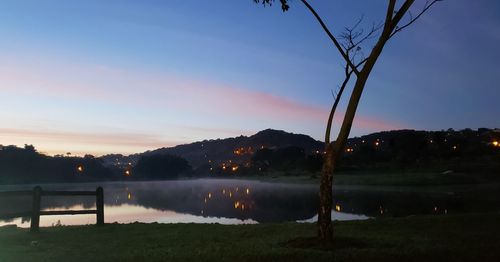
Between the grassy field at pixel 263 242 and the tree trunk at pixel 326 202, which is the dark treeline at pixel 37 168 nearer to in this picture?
the grassy field at pixel 263 242

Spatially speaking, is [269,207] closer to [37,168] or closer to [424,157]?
[424,157]

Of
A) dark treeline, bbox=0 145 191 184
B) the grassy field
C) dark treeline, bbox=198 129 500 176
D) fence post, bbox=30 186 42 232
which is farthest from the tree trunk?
dark treeline, bbox=0 145 191 184

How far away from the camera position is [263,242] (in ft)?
49.0

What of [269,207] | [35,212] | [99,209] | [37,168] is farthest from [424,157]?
[35,212]

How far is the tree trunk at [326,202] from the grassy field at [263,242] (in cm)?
45

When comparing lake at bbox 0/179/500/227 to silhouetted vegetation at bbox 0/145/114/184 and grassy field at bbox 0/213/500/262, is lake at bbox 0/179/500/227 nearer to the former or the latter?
grassy field at bbox 0/213/500/262

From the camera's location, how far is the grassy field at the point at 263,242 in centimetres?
1262

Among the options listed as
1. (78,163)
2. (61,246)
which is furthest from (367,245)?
(78,163)

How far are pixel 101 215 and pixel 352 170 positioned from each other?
105 meters

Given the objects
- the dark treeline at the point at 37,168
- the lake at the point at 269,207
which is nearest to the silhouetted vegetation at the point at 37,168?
the dark treeline at the point at 37,168

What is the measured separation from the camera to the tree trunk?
Answer: 14.3 m

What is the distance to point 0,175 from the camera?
141 metres

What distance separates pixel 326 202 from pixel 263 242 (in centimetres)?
229

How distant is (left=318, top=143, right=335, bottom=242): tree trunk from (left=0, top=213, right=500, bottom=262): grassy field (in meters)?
0.45
